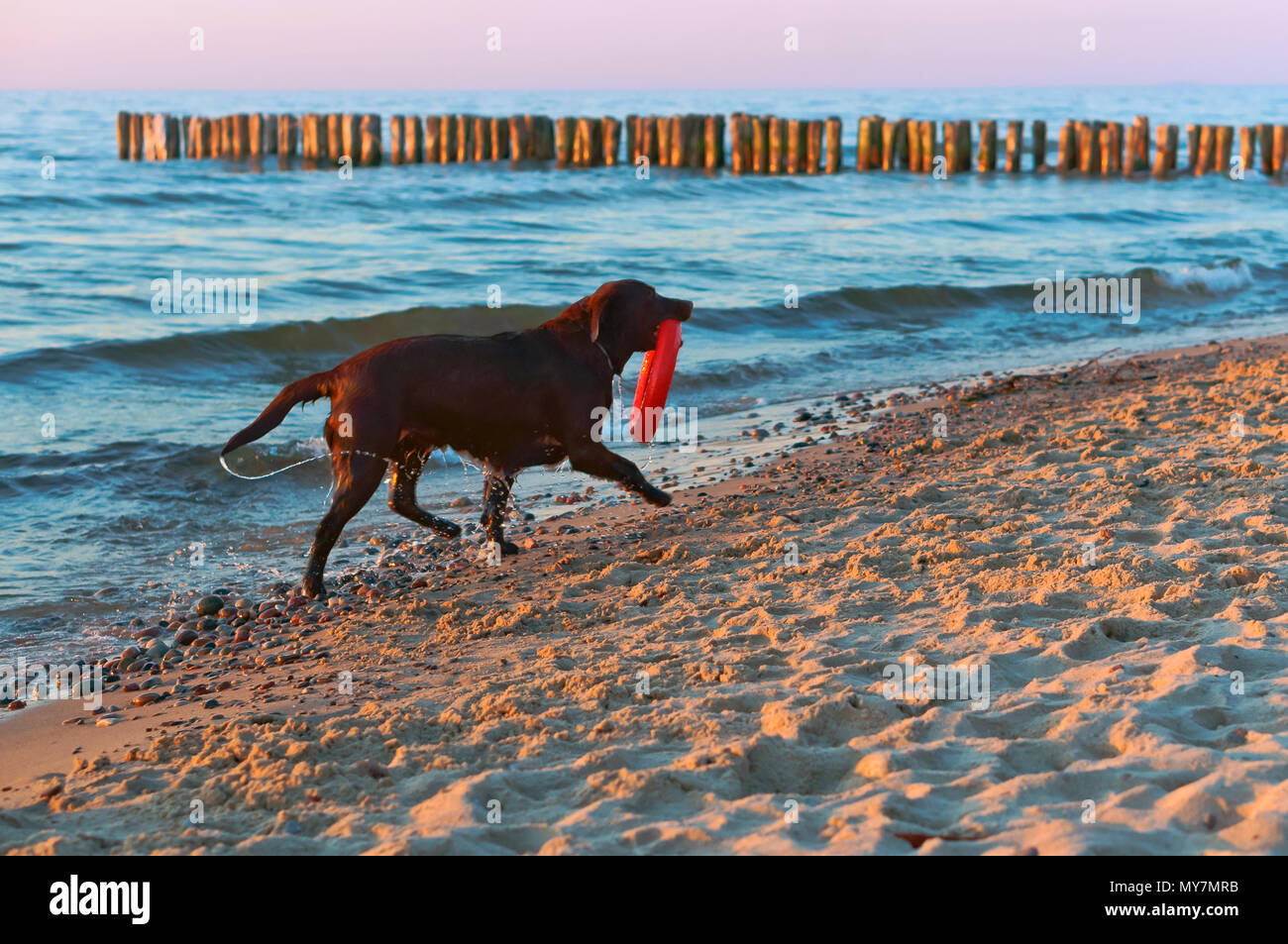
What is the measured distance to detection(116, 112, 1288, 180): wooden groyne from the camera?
26.4 metres

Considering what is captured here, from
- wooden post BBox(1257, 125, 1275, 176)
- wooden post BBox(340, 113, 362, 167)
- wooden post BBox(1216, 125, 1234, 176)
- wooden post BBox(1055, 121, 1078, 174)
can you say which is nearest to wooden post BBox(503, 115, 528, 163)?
wooden post BBox(340, 113, 362, 167)

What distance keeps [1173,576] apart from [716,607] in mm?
1761

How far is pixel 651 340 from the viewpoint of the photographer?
6.09m

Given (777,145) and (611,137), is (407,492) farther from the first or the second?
(777,145)

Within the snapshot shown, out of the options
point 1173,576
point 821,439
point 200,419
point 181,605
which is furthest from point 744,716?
point 200,419

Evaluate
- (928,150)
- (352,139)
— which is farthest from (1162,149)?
(352,139)

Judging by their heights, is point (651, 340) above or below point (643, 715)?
above

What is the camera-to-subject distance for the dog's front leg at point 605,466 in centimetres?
580

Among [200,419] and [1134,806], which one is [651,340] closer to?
[1134,806]

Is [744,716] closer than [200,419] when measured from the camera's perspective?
Yes

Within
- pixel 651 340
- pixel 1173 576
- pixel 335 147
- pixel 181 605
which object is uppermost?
pixel 335 147

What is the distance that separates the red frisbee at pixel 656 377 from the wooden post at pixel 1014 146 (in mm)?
22948

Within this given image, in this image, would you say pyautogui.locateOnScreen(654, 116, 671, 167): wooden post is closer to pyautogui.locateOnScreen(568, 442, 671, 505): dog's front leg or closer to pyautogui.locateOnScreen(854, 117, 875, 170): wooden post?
pyautogui.locateOnScreen(854, 117, 875, 170): wooden post
